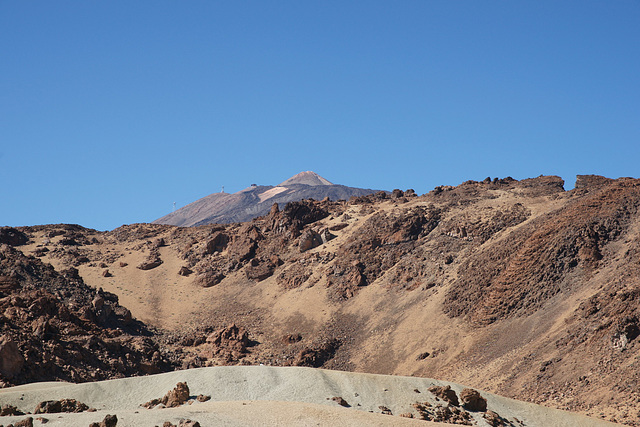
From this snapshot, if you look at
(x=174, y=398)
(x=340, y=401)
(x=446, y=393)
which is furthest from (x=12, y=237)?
(x=446, y=393)

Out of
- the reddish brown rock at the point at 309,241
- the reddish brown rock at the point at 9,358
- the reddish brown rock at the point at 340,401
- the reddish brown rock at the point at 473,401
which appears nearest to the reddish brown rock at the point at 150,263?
the reddish brown rock at the point at 309,241

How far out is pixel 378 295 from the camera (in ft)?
217

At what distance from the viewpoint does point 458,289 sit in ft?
195

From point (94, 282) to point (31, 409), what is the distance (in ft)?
177

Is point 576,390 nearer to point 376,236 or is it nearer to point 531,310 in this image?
point 531,310

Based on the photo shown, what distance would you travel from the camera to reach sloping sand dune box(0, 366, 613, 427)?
2722 centimetres

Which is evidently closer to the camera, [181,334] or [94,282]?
[181,334]

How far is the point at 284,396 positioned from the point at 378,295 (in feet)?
115

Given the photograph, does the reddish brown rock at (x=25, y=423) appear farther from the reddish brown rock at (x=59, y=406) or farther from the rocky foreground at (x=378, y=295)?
the rocky foreground at (x=378, y=295)

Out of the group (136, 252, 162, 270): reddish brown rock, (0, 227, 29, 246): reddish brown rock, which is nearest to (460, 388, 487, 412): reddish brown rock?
(136, 252, 162, 270): reddish brown rock

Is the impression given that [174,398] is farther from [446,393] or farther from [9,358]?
[446,393]

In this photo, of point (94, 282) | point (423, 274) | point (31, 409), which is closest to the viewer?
point (31, 409)

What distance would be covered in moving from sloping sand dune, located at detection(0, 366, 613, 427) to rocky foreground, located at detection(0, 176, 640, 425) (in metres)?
4.99

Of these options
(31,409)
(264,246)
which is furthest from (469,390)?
(264,246)
